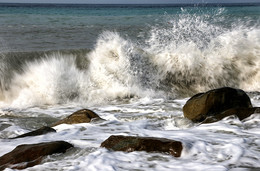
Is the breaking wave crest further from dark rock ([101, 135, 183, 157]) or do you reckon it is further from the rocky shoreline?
dark rock ([101, 135, 183, 157])

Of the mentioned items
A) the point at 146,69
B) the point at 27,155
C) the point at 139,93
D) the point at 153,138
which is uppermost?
the point at 146,69

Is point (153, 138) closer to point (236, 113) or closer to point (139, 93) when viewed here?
point (236, 113)

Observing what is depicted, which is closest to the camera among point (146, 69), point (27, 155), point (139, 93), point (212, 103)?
point (27, 155)

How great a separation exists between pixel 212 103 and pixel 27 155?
2866 mm

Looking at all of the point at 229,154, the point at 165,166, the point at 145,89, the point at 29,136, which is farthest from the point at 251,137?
the point at 145,89

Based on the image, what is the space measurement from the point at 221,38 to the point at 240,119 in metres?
5.57

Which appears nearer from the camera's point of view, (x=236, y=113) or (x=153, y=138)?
(x=153, y=138)

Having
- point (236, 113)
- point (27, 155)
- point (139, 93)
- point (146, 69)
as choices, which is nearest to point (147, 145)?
point (27, 155)

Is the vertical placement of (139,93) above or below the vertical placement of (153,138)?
above

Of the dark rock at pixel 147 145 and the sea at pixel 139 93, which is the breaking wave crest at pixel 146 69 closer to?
the sea at pixel 139 93

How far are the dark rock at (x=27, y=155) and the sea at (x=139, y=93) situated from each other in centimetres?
7

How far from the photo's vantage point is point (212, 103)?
5770mm

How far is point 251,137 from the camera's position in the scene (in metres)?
4.57

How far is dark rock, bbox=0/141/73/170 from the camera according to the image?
12.2 feet
